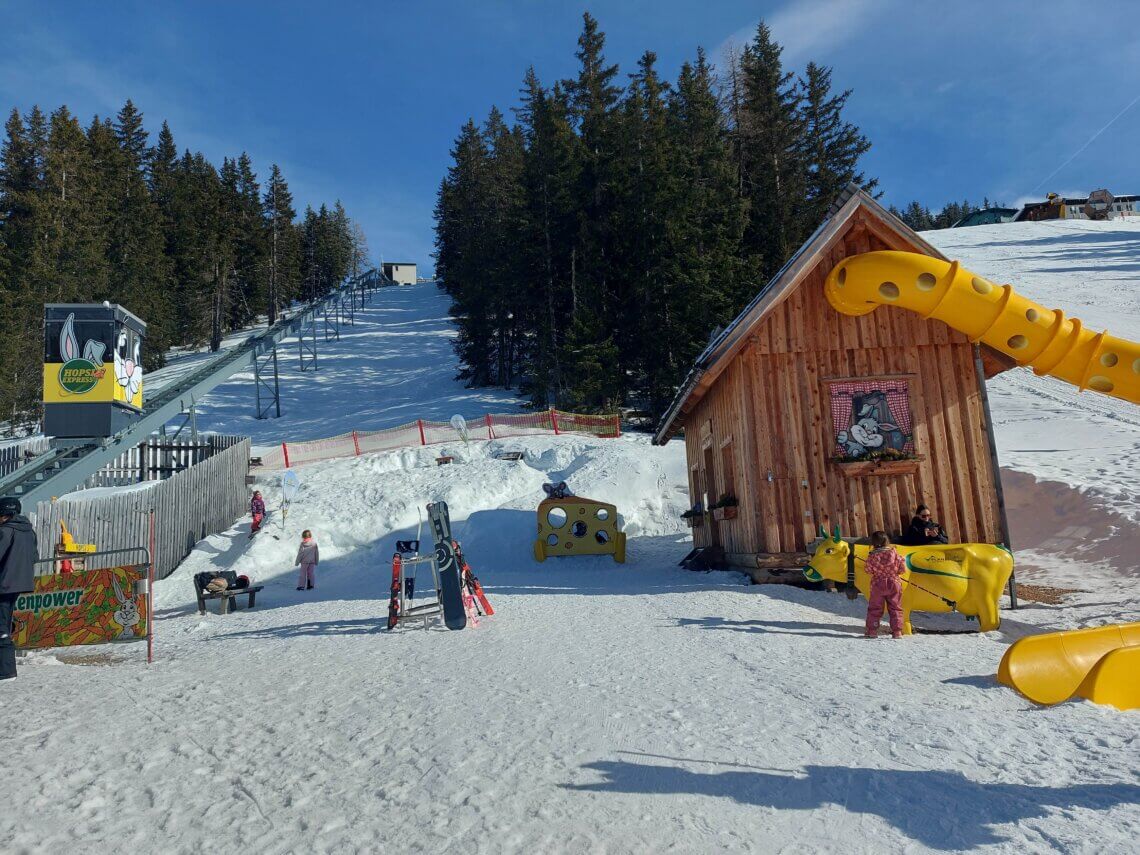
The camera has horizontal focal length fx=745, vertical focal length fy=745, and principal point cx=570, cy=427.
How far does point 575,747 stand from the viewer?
185 inches

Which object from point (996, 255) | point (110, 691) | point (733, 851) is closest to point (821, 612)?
point (733, 851)

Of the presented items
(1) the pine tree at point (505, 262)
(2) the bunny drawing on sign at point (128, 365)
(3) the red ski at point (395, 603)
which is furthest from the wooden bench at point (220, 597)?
(1) the pine tree at point (505, 262)

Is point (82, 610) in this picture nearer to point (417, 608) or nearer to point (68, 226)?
point (417, 608)

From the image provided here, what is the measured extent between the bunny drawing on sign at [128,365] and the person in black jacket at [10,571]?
16.2 metres

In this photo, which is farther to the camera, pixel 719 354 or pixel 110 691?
pixel 719 354

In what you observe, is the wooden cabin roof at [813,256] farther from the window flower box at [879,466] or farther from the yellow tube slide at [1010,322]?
the window flower box at [879,466]

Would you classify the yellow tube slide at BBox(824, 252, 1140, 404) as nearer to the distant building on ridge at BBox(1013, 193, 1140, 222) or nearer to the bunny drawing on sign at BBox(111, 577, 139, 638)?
the bunny drawing on sign at BBox(111, 577, 139, 638)

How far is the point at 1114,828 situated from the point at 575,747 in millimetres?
2800

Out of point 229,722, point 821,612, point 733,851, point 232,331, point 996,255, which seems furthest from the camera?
point 232,331

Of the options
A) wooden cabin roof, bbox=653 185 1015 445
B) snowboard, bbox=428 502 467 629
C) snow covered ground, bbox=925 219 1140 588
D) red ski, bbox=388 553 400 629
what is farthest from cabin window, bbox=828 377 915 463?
red ski, bbox=388 553 400 629

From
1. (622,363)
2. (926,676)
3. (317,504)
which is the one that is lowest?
(926,676)

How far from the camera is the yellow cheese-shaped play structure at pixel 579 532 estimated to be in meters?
17.7

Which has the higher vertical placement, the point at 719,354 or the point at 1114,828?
the point at 719,354

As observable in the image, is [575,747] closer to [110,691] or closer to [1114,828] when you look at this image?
[1114,828]
